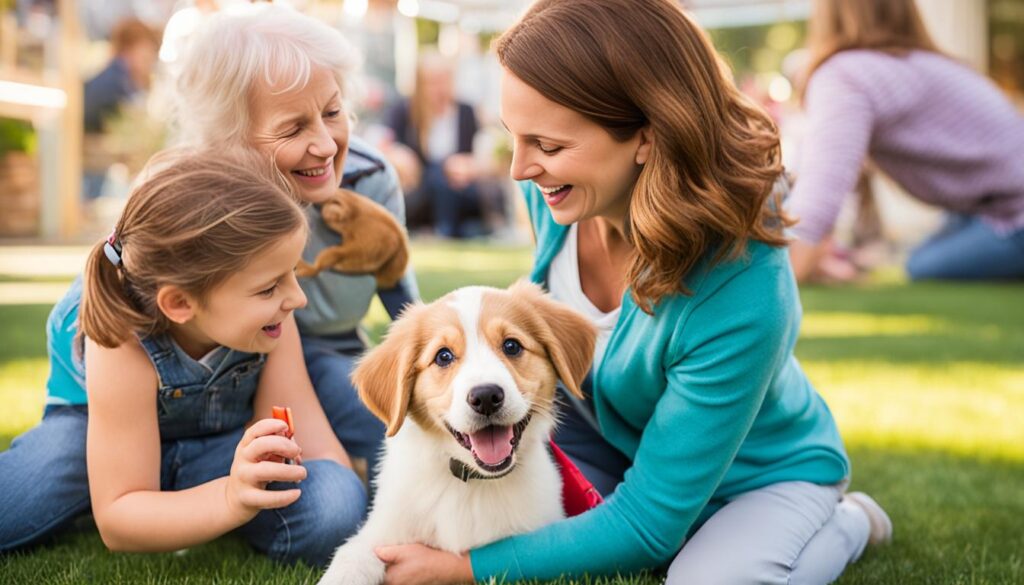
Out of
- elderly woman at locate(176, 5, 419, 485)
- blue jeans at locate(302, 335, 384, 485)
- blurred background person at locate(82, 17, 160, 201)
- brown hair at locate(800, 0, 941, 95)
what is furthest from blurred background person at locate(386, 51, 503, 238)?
elderly woman at locate(176, 5, 419, 485)

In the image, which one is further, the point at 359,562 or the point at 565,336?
the point at 565,336

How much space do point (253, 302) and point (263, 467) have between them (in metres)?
0.41

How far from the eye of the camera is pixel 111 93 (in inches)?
564

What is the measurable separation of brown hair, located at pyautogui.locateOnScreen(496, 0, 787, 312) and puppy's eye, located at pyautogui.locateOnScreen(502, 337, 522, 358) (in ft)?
1.18

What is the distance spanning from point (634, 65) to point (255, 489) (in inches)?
52.2

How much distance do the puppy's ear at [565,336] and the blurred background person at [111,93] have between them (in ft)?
42.3

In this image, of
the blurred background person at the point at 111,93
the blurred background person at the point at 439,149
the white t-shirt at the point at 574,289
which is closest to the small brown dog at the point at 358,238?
the white t-shirt at the point at 574,289

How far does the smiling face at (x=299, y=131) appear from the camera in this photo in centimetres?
280

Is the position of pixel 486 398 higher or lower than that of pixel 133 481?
higher

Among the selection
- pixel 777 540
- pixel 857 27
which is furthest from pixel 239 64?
pixel 857 27

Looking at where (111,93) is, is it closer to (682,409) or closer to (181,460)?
(181,460)

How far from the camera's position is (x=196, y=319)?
8.25 feet

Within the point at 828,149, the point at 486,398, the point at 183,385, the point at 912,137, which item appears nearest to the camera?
the point at 486,398

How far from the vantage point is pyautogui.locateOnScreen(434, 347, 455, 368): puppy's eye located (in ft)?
7.96
